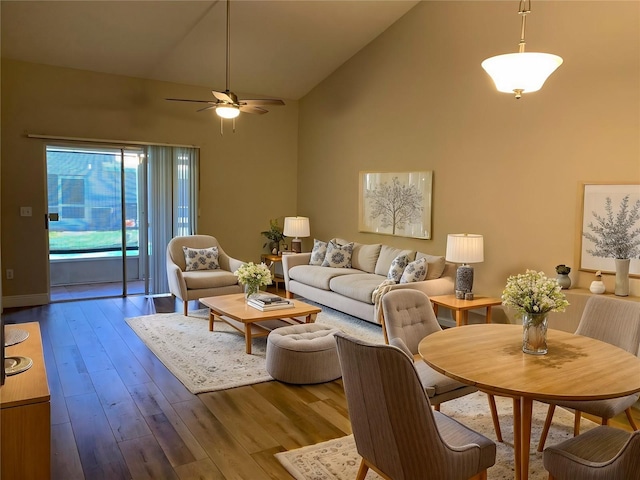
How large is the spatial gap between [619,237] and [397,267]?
2169 millimetres

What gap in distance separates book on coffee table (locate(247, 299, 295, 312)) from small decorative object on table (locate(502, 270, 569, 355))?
266 centimetres

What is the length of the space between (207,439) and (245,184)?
5.28m

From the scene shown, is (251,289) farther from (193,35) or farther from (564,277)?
(193,35)

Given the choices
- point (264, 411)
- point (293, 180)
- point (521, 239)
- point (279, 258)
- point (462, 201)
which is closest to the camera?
point (264, 411)

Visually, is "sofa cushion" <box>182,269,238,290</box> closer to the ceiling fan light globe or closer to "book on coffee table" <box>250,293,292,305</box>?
"book on coffee table" <box>250,293,292,305</box>

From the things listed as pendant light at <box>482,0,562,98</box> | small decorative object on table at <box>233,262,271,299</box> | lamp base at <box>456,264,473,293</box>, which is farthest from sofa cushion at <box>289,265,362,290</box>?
pendant light at <box>482,0,562,98</box>

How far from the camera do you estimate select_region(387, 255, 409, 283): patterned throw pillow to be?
18.2ft

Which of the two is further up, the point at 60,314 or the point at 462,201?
the point at 462,201

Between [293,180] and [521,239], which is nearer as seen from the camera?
[521,239]

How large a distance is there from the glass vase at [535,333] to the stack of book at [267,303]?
2697mm

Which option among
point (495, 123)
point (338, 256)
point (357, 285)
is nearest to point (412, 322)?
point (357, 285)

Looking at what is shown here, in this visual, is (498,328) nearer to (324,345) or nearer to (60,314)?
(324,345)

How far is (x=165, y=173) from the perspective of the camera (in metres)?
7.15

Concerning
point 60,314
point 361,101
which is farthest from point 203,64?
point 60,314
